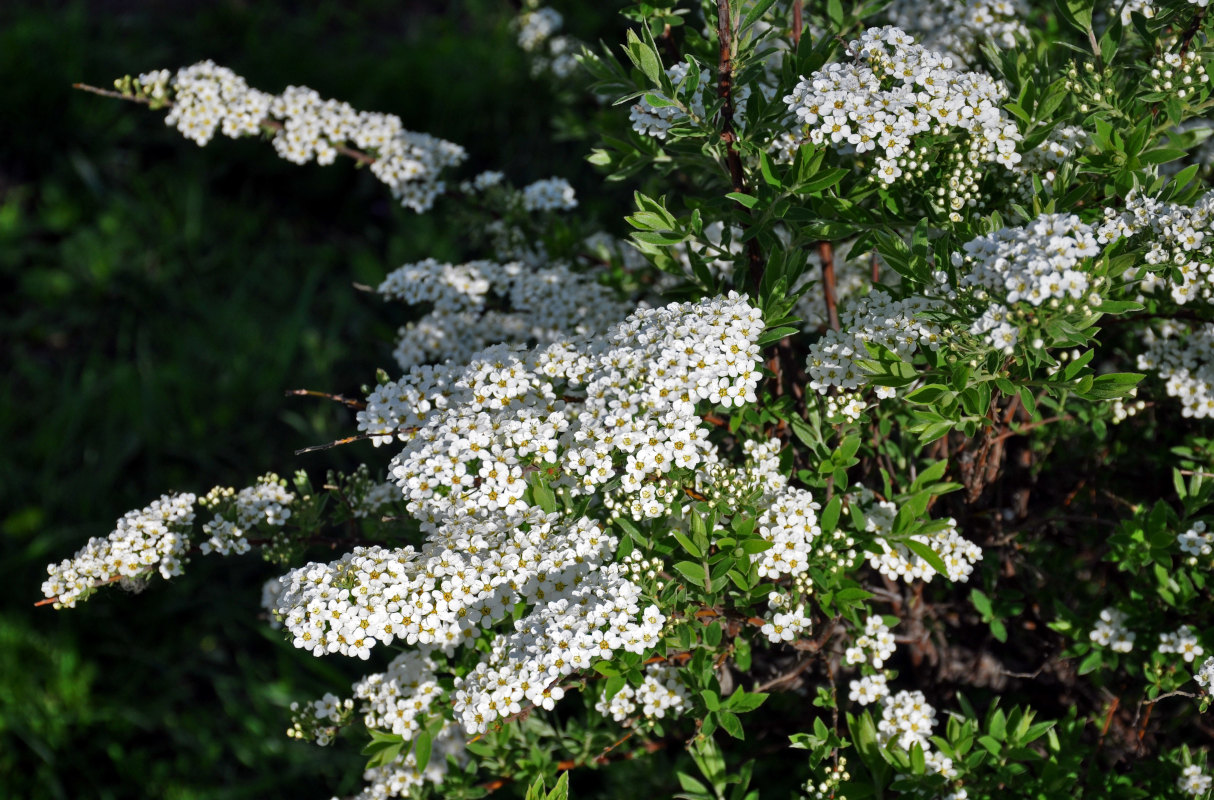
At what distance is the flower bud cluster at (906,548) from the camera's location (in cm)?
254

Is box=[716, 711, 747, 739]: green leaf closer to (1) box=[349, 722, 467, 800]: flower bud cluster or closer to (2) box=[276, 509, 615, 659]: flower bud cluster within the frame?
(2) box=[276, 509, 615, 659]: flower bud cluster

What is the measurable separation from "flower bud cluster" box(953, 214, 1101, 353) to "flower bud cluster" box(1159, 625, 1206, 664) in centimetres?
A: 108

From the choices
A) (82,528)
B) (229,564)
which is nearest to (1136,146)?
(229,564)

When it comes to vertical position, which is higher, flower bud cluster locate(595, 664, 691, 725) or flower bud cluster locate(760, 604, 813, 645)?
flower bud cluster locate(760, 604, 813, 645)

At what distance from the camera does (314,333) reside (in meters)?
5.55

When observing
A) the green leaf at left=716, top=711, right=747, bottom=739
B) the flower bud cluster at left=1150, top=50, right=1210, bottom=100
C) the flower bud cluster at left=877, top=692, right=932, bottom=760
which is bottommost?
the flower bud cluster at left=877, top=692, right=932, bottom=760

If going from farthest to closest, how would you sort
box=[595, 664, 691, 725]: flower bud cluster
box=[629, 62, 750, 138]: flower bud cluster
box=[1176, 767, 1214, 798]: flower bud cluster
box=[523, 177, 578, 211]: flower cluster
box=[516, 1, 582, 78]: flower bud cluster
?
box=[516, 1, 582, 78]: flower bud cluster, box=[523, 177, 578, 211]: flower cluster, box=[595, 664, 691, 725]: flower bud cluster, box=[1176, 767, 1214, 798]: flower bud cluster, box=[629, 62, 750, 138]: flower bud cluster

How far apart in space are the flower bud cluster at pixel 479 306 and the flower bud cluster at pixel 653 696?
1026mm

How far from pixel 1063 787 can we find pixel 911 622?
0.59 meters

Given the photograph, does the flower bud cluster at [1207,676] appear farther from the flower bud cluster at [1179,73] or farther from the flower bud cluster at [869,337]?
the flower bud cluster at [1179,73]

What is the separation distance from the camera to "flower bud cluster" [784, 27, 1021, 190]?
7.30ft

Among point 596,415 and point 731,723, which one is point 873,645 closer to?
point 731,723

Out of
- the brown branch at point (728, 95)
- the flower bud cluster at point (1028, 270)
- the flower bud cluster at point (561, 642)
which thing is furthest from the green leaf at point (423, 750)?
the flower bud cluster at point (1028, 270)

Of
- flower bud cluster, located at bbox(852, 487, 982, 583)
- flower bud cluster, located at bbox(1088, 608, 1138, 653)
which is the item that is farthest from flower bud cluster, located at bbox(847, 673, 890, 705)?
flower bud cluster, located at bbox(1088, 608, 1138, 653)
